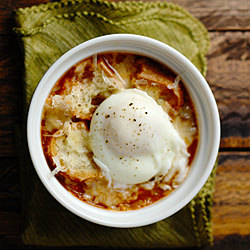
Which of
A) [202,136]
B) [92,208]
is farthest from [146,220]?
[202,136]

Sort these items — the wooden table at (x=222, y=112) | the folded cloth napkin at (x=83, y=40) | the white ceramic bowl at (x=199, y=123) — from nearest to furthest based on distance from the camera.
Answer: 1. the white ceramic bowl at (x=199, y=123)
2. the folded cloth napkin at (x=83, y=40)
3. the wooden table at (x=222, y=112)

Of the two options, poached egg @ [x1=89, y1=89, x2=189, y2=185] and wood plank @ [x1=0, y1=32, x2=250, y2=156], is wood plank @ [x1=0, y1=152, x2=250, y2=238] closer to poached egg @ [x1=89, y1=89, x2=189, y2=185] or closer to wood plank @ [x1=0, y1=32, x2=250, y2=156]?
wood plank @ [x1=0, y1=32, x2=250, y2=156]

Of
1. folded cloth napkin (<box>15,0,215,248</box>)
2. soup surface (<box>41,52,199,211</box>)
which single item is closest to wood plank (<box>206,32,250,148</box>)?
folded cloth napkin (<box>15,0,215,248</box>)

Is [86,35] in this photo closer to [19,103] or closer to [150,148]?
[19,103]

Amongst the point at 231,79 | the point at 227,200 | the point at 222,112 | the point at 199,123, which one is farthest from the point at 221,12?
the point at 227,200

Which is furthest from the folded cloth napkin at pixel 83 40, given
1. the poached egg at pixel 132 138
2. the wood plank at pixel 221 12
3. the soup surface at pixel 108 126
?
the poached egg at pixel 132 138

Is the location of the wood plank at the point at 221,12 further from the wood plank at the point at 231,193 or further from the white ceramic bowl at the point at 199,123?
the wood plank at the point at 231,193
